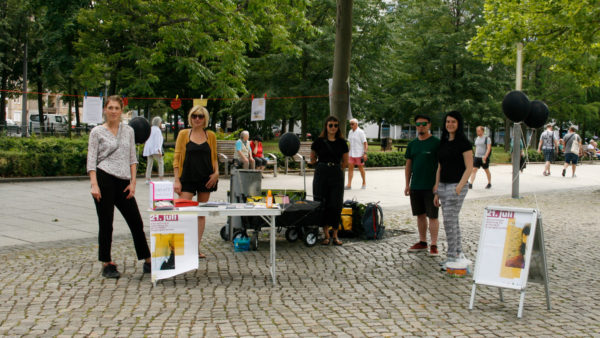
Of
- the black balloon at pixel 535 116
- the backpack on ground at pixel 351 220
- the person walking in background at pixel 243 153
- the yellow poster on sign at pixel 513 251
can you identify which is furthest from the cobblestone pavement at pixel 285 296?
the person walking in background at pixel 243 153

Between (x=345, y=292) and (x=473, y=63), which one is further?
(x=473, y=63)

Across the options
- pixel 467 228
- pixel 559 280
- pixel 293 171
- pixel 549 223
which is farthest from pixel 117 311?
pixel 293 171

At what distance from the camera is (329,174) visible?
7.91 meters

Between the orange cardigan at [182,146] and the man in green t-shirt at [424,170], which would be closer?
the orange cardigan at [182,146]

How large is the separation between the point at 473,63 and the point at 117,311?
125ft

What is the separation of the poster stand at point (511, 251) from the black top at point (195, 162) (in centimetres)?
325

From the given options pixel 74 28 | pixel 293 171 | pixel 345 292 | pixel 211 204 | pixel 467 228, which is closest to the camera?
pixel 345 292

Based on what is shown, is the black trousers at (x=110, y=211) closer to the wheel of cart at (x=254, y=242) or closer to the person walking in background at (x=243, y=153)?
the wheel of cart at (x=254, y=242)

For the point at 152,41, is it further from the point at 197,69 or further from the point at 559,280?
the point at 559,280

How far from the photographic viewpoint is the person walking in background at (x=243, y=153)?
17.2 meters

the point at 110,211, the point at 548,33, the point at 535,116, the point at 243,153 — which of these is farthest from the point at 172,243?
the point at 548,33

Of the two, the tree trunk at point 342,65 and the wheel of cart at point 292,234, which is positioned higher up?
the tree trunk at point 342,65

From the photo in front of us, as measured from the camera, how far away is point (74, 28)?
1093 inches

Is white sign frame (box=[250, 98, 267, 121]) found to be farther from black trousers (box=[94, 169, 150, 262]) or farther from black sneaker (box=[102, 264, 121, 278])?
black sneaker (box=[102, 264, 121, 278])
